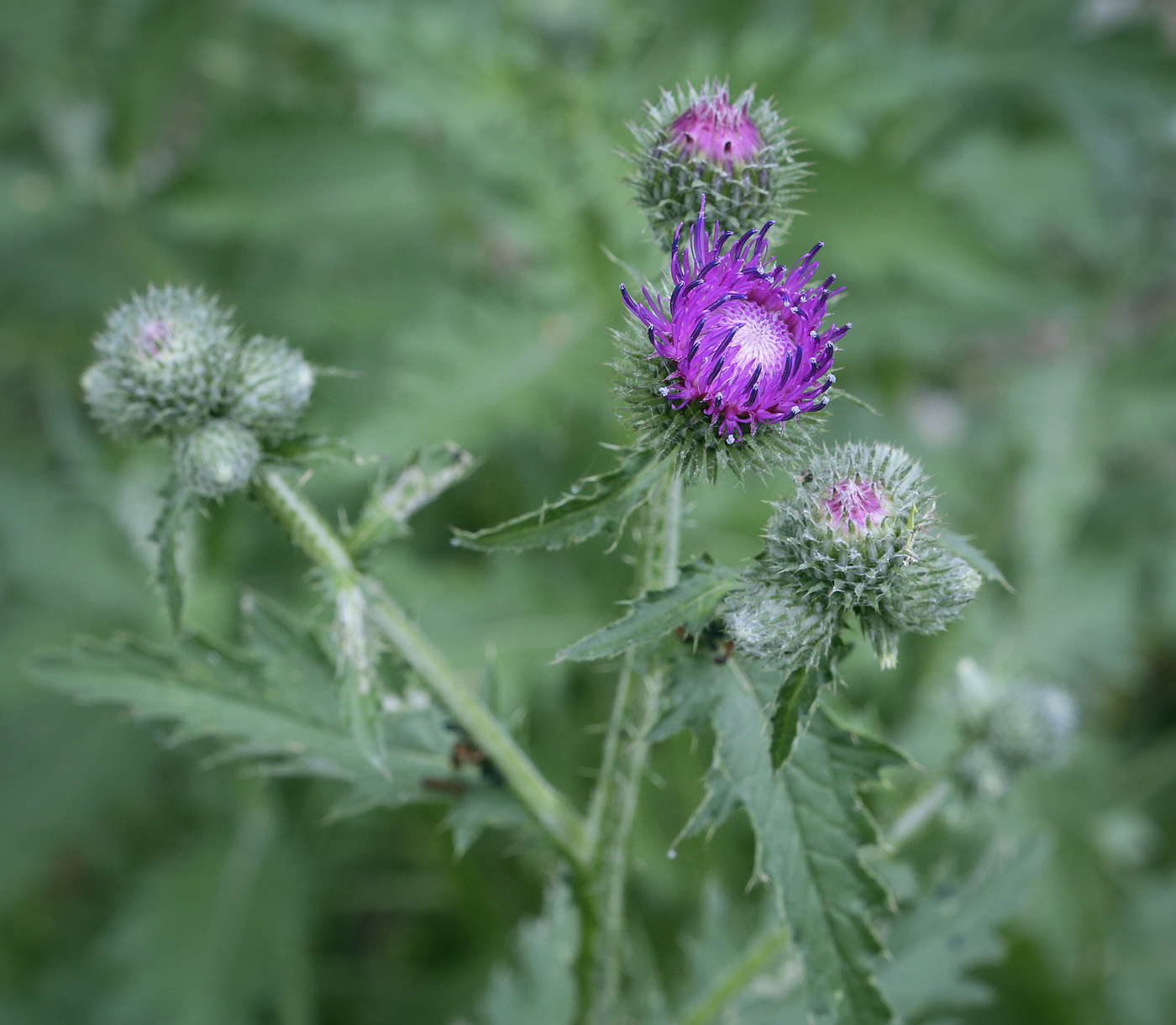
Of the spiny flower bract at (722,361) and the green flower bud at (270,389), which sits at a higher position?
the green flower bud at (270,389)

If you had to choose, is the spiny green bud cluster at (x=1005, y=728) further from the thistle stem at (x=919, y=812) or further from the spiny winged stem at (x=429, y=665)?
the spiny winged stem at (x=429, y=665)

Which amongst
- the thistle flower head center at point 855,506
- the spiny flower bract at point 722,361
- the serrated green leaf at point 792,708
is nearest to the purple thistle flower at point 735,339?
the spiny flower bract at point 722,361

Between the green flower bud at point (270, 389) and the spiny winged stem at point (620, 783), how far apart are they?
2.90ft

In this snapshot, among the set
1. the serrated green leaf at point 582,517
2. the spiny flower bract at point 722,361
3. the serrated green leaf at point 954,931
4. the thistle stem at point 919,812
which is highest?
the spiny flower bract at point 722,361

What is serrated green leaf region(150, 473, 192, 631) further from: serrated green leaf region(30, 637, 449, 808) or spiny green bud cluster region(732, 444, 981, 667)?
spiny green bud cluster region(732, 444, 981, 667)

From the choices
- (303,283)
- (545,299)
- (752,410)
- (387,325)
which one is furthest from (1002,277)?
(752,410)

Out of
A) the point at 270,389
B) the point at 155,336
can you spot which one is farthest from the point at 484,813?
the point at 155,336

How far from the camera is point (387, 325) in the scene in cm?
591

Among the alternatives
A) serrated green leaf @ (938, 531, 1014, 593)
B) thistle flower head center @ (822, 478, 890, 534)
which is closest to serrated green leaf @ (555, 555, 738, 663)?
thistle flower head center @ (822, 478, 890, 534)

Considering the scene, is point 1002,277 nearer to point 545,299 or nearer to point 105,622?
point 545,299

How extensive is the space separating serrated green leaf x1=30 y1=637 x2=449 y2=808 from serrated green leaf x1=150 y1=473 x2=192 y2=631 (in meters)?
0.32

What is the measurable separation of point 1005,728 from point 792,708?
4.73 feet

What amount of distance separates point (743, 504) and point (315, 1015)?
10.9 feet

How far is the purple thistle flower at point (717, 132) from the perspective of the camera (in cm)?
240
